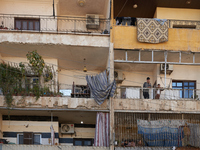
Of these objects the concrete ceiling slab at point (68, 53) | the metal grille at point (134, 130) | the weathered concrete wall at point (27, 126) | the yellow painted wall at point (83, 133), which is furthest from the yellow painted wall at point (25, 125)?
the concrete ceiling slab at point (68, 53)

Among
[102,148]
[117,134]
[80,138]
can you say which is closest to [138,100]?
[117,134]

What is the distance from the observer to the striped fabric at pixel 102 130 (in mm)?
15052

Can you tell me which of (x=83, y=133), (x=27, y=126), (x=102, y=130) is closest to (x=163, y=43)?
(x=102, y=130)

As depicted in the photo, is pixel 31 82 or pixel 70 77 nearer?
pixel 31 82

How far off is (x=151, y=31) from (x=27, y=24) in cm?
698

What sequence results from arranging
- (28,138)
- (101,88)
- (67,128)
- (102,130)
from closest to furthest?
1. (102,130)
2. (101,88)
3. (28,138)
4. (67,128)

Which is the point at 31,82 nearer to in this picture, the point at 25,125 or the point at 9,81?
the point at 9,81

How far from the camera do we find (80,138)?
17.6 metres

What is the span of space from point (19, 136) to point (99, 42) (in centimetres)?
642

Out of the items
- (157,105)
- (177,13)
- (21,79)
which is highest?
(177,13)

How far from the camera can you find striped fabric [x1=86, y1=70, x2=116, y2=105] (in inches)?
600

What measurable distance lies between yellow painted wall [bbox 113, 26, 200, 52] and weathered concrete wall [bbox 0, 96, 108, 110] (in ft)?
10.6

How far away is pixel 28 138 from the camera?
16250mm

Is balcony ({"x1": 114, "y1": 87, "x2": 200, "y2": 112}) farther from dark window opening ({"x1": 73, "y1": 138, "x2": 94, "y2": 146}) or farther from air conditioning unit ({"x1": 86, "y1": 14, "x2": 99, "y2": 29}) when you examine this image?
air conditioning unit ({"x1": 86, "y1": 14, "x2": 99, "y2": 29})
